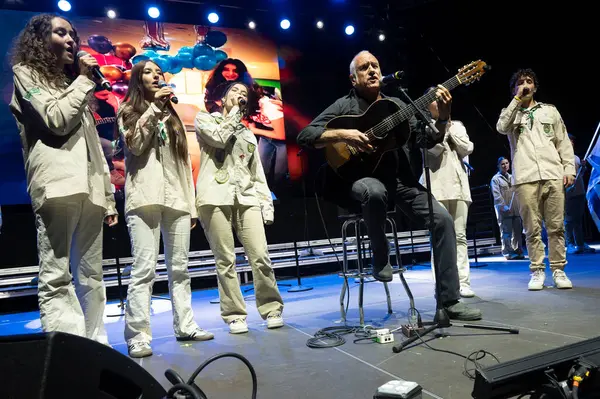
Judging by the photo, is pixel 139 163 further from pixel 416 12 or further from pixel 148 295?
pixel 416 12

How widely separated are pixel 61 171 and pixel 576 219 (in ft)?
25.9

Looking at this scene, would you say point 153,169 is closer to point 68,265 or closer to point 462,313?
point 68,265

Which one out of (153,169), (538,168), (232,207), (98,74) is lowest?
(232,207)

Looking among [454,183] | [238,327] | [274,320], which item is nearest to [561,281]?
[454,183]

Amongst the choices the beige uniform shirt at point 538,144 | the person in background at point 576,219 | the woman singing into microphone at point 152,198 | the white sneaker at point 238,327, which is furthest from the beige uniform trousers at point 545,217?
the person in background at point 576,219

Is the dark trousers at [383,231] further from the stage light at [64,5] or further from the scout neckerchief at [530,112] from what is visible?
the stage light at [64,5]

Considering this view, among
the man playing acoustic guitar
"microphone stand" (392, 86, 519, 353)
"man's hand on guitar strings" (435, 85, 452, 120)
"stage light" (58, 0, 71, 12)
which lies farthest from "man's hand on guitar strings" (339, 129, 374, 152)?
"stage light" (58, 0, 71, 12)

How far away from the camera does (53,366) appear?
40.6 inches

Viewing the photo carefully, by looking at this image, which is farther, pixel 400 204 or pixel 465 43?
pixel 465 43

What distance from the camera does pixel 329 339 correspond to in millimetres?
2689

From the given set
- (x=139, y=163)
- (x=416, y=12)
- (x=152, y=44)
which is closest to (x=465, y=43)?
(x=416, y=12)

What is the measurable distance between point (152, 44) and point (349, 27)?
3.64 meters

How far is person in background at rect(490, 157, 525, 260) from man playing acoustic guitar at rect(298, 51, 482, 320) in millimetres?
5229

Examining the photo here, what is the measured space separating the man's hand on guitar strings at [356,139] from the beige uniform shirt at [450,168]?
1.45 meters
